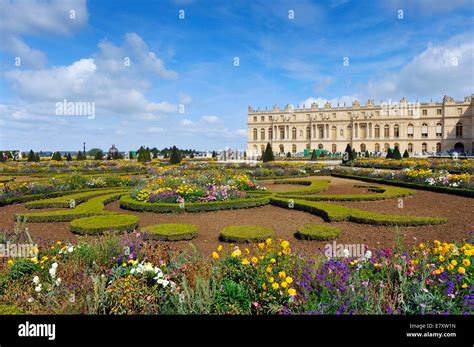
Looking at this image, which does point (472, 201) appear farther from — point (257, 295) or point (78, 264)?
point (78, 264)

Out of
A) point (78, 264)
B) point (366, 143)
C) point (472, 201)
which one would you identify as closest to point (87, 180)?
point (78, 264)

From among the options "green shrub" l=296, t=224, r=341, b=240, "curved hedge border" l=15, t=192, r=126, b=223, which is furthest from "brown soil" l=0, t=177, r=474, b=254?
"curved hedge border" l=15, t=192, r=126, b=223

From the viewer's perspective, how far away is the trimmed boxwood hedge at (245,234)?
19.7 ft

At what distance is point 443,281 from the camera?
10.5 ft

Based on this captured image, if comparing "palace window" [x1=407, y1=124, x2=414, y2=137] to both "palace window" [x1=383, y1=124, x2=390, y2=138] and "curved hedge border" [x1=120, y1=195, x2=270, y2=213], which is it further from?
"curved hedge border" [x1=120, y1=195, x2=270, y2=213]

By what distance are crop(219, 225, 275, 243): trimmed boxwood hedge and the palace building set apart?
57527 mm

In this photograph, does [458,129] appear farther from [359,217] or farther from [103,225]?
[103,225]

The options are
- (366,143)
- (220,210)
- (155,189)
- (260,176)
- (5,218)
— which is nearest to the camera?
Result: (5,218)

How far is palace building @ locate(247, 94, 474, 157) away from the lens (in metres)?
61.4

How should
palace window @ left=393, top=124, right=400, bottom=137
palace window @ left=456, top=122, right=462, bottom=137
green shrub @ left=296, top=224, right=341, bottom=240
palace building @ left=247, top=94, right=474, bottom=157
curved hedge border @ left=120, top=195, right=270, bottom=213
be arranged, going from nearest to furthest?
green shrub @ left=296, top=224, right=341, bottom=240, curved hedge border @ left=120, top=195, right=270, bottom=213, palace window @ left=456, top=122, right=462, bottom=137, palace building @ left=247, top=94, right=474, bottom=157, palace window @ left=393, top=124, right=400, bottom=137

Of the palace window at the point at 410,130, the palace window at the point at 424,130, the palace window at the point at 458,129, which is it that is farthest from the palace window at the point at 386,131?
the palace window at the point at 458,129

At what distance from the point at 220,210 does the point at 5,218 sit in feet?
19.3

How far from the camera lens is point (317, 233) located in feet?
20.3

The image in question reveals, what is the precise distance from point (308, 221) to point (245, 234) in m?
2.33
